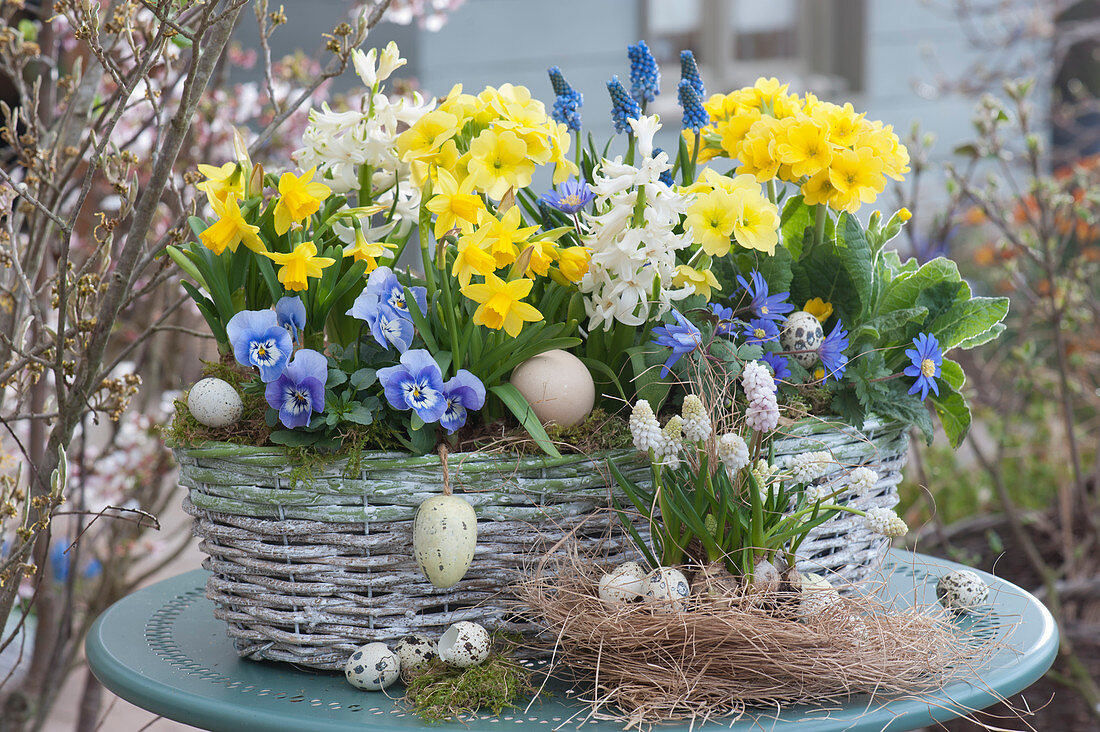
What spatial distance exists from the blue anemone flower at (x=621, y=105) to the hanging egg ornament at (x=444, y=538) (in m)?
0.52

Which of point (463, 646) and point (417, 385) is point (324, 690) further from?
point (417, 385)

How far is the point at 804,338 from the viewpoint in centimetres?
111

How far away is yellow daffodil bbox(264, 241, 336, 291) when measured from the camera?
0.96 meters

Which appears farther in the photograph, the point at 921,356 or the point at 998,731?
the point at 921,356

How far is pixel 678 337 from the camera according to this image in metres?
1.02

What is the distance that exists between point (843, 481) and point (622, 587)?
328 millimetres

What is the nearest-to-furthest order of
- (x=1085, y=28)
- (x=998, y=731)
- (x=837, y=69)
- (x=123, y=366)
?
(x=998, y=731)
(x=123, y=366)
(x=1085, y=28)
(x=837, y=69)

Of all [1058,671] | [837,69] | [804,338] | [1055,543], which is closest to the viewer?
[804,338]

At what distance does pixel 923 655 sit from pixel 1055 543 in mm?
1824

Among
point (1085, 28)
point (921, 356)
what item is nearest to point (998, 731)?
point (921, 356)

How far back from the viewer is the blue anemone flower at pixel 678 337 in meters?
1.03

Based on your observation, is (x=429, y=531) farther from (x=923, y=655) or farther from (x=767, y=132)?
(x=767, y=132)

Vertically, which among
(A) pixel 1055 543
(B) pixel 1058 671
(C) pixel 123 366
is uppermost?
(C) pixel 123 366

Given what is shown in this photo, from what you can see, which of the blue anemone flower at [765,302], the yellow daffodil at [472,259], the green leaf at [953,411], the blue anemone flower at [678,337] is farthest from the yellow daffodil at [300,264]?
the green leaf at [953,411]
